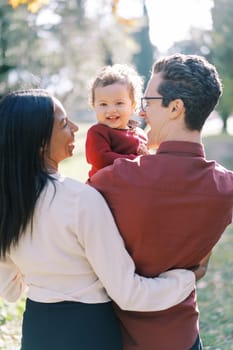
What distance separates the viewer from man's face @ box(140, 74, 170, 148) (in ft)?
7.58

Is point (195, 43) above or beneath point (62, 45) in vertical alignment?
beneath

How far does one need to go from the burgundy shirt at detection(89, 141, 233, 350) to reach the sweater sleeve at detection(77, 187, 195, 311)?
0.06 m

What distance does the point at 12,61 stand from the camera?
22.9 m

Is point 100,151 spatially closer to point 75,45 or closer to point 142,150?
point 142,150

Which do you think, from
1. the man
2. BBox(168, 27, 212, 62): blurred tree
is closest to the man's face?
the man

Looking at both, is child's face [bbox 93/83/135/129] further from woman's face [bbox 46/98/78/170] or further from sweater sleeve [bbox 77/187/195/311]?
sweater sleeve [bbox 77/187/195/311]

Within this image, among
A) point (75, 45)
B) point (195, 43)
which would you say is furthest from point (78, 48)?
point (195, 43)

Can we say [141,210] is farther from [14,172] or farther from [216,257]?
[216,257]

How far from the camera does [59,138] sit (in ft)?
7.43

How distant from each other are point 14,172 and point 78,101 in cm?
2829

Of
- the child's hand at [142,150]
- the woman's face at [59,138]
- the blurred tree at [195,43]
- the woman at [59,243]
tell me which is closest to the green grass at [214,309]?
the child's hand at [142,150]

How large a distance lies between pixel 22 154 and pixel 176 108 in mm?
577

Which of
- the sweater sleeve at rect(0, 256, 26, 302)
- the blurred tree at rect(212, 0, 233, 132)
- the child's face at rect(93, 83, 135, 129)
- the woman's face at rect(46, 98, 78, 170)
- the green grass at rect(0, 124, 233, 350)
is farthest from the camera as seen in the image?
the blurred tree at rect(212, 0, 233, 132)

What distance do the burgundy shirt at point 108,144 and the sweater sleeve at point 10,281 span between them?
0.52m
